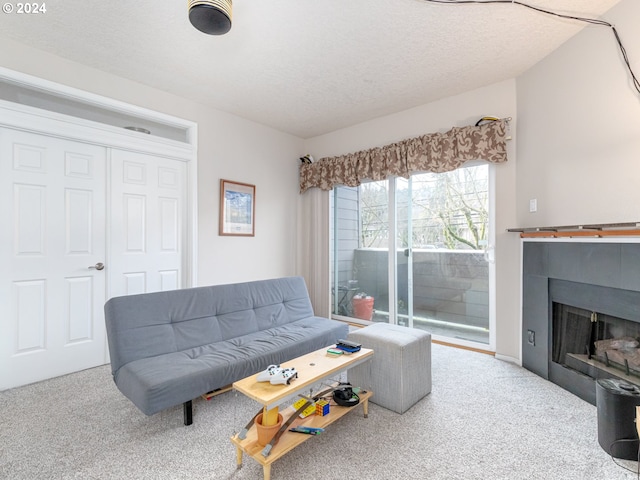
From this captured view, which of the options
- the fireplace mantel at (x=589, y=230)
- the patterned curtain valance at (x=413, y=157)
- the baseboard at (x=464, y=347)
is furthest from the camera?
the baseboard at (x=464, y=347)

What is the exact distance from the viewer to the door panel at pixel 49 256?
2.42 m

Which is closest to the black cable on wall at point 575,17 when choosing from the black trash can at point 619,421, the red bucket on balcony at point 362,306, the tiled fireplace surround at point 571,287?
the tiled fireplace surround at point 571,287

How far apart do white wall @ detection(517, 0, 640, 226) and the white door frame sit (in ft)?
10.9

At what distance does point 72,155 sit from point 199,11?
1.92m

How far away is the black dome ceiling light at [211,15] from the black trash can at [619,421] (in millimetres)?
2886

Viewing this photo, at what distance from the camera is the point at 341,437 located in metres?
1.77

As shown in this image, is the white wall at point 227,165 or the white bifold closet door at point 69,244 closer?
the white bifold closet door at point 69,244

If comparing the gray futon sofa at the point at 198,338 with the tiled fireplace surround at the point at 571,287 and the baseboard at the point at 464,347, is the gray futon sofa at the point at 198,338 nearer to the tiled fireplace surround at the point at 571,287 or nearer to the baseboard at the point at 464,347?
the baseboard at the point at 464,347

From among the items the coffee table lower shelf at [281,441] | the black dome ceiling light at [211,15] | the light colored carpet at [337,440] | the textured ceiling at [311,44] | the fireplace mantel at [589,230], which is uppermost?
the textured ceiling at [311,44]

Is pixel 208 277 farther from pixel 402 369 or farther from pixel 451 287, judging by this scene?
pixel 451 287

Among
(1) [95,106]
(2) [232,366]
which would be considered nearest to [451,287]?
(2) [232,366]

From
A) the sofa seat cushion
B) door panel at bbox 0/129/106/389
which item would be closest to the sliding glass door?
the sofa seat cushion

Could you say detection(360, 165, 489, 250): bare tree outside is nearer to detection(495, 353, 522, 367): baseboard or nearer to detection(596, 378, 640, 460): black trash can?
detection(495, 353, 522, 367): baseboard

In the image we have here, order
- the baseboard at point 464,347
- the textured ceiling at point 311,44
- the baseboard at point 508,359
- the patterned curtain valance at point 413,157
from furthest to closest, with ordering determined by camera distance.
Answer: the baseboard at point 464,347, the patterned curtain valance at point 413,157, the baseboard at point 508,359, the textured ceiling at point 311,44
